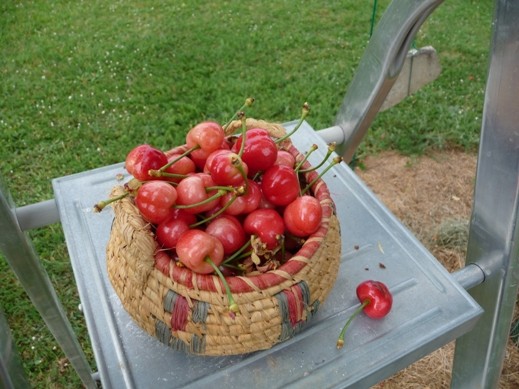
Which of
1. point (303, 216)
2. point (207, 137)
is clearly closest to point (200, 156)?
point (207, 137)

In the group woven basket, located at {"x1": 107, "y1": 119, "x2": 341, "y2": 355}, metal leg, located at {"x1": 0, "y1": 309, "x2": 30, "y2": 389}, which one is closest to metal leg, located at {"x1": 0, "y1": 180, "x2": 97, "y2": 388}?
metal leg, located at {"x1": 0, "y1": 309, "x2": 30, "y2": 389}

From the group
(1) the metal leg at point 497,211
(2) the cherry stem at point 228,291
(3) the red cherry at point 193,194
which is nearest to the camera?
(2) the cherry stem at point 228,291

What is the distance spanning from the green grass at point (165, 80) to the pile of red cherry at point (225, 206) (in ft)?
4.39

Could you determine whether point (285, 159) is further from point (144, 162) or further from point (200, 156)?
point (144, 162)

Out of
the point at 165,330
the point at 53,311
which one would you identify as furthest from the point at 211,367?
the point at 53,311

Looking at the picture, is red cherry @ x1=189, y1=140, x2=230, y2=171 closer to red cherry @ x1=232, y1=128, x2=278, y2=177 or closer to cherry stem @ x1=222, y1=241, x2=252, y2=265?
red cherry @ x1=232, y1=128, x2=278, y2=177

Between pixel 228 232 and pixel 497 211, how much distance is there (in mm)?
599

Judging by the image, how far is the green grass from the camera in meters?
2.85

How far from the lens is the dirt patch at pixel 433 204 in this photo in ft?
6.36

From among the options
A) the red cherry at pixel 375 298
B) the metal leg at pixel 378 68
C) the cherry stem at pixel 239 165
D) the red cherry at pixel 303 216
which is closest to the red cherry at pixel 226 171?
the cherry stem at pixel 239 165

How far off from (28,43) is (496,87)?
3.71m

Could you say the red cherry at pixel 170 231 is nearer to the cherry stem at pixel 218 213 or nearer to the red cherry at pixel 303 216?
the cherry stem at pixel 218 213

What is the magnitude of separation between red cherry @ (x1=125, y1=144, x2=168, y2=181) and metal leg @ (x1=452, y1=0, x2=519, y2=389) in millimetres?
659

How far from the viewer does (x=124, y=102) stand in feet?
10.9
